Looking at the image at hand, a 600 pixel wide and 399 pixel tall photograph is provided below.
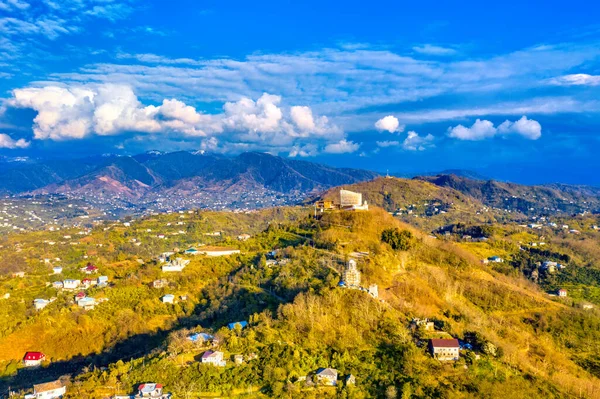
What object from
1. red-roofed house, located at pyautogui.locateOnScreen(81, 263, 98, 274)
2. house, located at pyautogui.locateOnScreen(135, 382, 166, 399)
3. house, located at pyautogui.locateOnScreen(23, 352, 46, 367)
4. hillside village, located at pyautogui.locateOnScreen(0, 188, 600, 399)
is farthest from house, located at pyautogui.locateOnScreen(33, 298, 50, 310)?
house, located at pyautogui.locateOnScreen(135, 382, 166, 399)

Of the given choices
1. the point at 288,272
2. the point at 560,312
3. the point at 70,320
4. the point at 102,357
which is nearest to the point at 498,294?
the point at 560,312

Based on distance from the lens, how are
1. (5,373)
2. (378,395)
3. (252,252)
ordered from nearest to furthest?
1. (378,395)
2. (5,373)
3. (252,252)

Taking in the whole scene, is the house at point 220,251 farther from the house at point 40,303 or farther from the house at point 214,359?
the house at point 214,359

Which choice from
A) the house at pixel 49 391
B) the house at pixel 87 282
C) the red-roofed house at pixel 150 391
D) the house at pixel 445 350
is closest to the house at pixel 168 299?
the house at pixel 87 282

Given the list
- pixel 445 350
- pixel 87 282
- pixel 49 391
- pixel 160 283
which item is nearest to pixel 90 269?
pixel 87 282

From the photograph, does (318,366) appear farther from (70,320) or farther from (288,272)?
(70,320)

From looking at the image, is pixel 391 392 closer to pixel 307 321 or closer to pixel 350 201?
pixel 307 321
